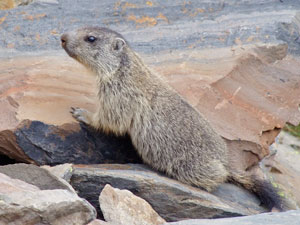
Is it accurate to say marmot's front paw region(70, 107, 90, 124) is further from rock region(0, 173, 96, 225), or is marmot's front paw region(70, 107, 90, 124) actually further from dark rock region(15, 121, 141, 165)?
rock region(0, 173, 96, 225)

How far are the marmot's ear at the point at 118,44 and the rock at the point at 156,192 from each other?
1.69 m

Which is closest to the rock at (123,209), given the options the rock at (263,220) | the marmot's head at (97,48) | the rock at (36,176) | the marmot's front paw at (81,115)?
the rock at (36,176)

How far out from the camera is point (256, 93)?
8.84 meters

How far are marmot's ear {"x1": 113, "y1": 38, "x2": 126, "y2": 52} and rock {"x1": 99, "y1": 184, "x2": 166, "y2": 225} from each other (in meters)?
2.46

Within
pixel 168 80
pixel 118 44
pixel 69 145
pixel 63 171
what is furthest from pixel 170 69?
pixel 63 171

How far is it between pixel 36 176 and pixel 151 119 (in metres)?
2.08

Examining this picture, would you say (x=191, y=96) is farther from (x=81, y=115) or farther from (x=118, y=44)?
(x=81, y=115)

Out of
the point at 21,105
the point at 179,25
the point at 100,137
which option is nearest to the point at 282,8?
the point at 179,25

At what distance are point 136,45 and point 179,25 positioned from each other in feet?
3.30

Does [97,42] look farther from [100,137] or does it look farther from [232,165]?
[232,165]

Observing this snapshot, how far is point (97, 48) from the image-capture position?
759 cm

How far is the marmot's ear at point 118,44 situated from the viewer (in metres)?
7.56

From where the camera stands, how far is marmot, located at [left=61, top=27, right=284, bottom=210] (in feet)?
23.9

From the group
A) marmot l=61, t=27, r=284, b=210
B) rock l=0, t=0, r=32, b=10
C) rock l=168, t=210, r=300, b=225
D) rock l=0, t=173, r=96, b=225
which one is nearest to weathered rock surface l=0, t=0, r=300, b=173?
marmot l=61, t=27, r=284, b=210
